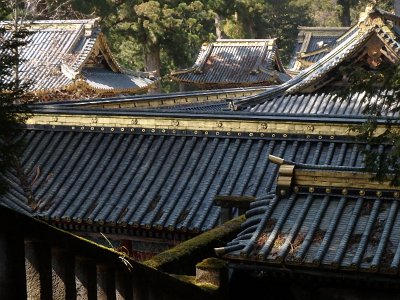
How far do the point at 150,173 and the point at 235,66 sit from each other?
96.1ft

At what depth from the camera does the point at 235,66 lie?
40.8 meters

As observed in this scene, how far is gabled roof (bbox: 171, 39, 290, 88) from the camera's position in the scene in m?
39.5

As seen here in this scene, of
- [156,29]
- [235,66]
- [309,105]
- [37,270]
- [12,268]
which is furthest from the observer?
[156,29]

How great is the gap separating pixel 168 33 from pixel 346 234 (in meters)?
40.4

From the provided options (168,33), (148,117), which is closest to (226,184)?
(148,117)

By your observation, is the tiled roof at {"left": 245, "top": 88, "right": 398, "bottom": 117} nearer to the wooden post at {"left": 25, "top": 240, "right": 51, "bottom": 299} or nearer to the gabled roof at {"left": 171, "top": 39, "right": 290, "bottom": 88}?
the wooden post at {"left": 25, "top": 240, "right": 51, "bottom": 299}

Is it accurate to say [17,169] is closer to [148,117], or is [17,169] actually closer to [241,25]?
[148,117]

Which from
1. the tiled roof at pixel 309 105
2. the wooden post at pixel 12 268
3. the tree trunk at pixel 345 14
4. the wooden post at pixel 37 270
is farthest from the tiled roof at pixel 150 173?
the tree trunk at pixel 345 14

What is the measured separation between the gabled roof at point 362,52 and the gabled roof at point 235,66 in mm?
20597

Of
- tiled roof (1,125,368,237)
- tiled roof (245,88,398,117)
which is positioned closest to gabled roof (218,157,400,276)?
tiled roof (1,125,368,237)

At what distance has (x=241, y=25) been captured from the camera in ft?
182

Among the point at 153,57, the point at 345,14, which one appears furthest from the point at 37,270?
the point at 345,14

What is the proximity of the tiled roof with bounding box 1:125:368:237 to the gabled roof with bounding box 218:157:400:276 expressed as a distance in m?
3.72

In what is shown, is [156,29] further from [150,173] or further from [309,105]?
[150,173]
